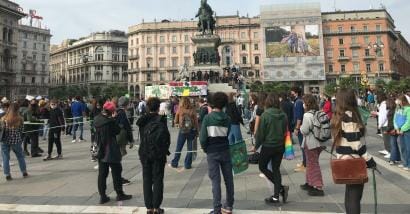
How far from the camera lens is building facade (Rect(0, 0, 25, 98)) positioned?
255ft

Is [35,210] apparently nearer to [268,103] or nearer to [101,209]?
[101,209]

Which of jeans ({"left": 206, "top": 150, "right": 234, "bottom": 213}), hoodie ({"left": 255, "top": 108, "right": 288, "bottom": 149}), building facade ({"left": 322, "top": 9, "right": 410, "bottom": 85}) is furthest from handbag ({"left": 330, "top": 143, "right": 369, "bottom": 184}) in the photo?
building facade ({"left": 322, "top": 9, "right": 410, "bottom": 85})

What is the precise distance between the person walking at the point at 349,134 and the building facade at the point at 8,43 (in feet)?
282

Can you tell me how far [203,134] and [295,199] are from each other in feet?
7.19

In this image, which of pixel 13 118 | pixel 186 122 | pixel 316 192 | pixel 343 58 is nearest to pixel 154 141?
pixel 316 192

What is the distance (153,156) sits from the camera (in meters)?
5.60

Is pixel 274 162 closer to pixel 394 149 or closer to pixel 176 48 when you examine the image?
pixel 394 149

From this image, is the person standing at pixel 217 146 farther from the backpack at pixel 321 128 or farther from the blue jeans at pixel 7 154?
the blue jeans at pixel 7 154

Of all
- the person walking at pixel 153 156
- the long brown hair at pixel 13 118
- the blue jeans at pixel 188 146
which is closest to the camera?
the person walking at pixel 153 156

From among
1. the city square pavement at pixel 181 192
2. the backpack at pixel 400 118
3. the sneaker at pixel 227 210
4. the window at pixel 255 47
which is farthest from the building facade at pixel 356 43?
the sneaker at pixel 227 210

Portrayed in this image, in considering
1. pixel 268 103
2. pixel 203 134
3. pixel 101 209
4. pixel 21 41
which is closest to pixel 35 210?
pixel 101 209

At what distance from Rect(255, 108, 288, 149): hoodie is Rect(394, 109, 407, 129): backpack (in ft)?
13.0

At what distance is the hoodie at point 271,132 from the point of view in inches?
244

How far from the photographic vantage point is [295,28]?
75312mm
